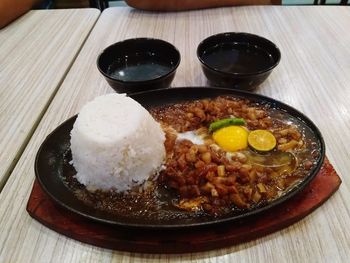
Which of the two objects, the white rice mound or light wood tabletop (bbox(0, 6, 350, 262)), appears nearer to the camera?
light wood tabletop (bbox(0, 6, 350, 262))


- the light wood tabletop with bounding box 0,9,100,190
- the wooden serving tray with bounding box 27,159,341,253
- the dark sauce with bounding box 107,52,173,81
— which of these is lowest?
the wooden serving tray with bounding box 27,159,341,253

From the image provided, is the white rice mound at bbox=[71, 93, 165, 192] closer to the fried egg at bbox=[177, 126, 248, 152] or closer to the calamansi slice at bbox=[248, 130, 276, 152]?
the fried egg at bbox=[177, 126, 248, 152]

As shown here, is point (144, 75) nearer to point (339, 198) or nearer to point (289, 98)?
point (289, 98)

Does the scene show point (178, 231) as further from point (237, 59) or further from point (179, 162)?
point (237, 59)

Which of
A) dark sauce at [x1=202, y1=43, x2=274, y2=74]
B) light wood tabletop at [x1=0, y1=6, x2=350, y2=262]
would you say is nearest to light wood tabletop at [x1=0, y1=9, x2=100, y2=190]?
light wood tabletop at [x1=0, y1=6, x2=350, y2=262]

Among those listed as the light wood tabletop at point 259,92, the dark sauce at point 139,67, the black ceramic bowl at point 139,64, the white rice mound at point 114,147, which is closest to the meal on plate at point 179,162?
the white rice mound at point 114,147

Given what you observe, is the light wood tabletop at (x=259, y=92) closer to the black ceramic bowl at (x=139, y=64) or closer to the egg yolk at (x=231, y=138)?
the black ceramic bowl at (x=139, y=64)


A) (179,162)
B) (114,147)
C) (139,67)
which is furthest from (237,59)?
(114,147)

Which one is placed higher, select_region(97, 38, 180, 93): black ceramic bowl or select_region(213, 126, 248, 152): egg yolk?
select_region(97, 38, 180, 93): black ceramic bowl
